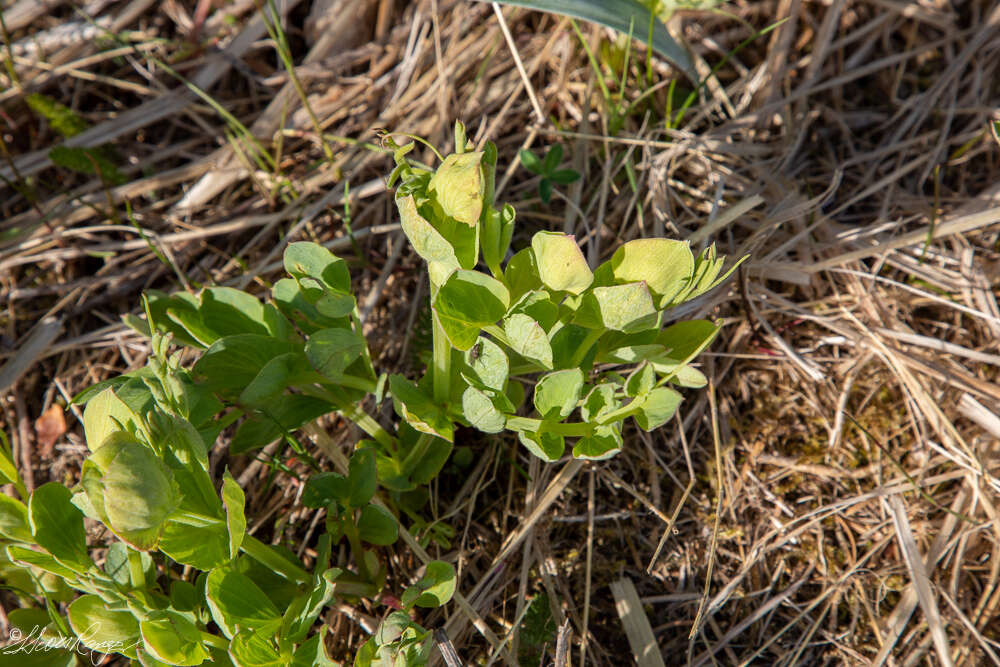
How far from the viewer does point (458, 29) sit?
7.29ft

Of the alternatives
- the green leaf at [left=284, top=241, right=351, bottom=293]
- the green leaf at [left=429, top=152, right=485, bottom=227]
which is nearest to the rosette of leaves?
the green leaf at [left=429, top=152, right=485, bottom=227]

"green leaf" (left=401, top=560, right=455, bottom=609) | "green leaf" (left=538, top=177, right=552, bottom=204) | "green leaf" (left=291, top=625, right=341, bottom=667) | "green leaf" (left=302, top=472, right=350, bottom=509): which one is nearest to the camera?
"green leaf" (left=291, top=625, right=341, bottom=667)

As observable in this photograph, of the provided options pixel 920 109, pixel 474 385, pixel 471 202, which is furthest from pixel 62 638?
pixel 920 109

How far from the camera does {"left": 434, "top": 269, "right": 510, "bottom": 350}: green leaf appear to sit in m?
1.08

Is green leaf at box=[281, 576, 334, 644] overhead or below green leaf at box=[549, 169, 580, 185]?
below

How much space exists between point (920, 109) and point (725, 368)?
107cm

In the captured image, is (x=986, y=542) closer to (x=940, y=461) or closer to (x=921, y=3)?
(x=940, y=461)

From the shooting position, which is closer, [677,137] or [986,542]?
[986,542]

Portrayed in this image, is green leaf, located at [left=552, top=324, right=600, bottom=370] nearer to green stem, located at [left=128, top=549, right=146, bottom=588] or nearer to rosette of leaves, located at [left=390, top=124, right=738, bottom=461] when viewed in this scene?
rosette of leaves, located at [left=390, top=124, right=738, bottom=461]

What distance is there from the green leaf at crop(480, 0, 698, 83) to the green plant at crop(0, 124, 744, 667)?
789 millimetres

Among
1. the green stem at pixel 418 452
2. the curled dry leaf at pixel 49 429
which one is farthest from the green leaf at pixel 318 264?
the curled dry leaf at pixel 49 429

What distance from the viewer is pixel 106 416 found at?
43.0 inches

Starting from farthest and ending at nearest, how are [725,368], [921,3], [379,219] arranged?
1. [921,3]
2. [379,219]
3. [725,368]

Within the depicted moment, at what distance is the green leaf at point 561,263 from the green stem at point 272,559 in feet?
2.29
